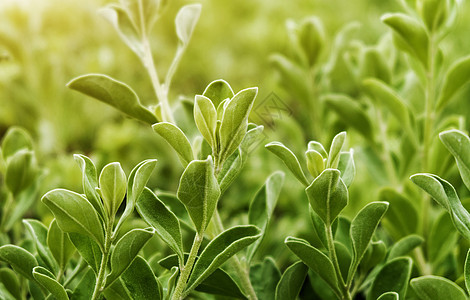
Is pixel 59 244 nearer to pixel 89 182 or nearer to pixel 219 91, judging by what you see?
pixel 89 182

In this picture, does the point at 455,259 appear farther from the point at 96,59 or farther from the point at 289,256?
the point at 96,59

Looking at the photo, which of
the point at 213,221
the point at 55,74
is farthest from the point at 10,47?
the point at 213,221

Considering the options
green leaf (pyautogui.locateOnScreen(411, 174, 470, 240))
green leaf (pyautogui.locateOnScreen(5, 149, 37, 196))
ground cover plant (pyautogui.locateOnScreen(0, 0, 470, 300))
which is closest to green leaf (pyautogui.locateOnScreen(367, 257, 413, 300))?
ground cover plant (pyautogui.locateOnScreen(0, 0, 470, 300))

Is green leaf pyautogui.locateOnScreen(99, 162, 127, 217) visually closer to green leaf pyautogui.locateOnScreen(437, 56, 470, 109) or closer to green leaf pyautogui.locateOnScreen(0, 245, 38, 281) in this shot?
green leaf pyautogui.locateOnScreen(0, 245, 38, 281)

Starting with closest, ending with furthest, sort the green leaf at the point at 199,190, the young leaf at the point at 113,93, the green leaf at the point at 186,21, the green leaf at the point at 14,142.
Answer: the green leaf at the point at 199,190 → the young leaf at the point at 113,93 → the green leaf at the point at 186,21 → the green leaf at the point at 14,142

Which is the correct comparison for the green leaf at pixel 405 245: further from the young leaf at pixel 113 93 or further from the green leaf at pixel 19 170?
the green leaf at pixel 19 170

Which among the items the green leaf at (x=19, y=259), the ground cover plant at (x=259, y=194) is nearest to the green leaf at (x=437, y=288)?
the ground cover plant at (x=259, y=194)
